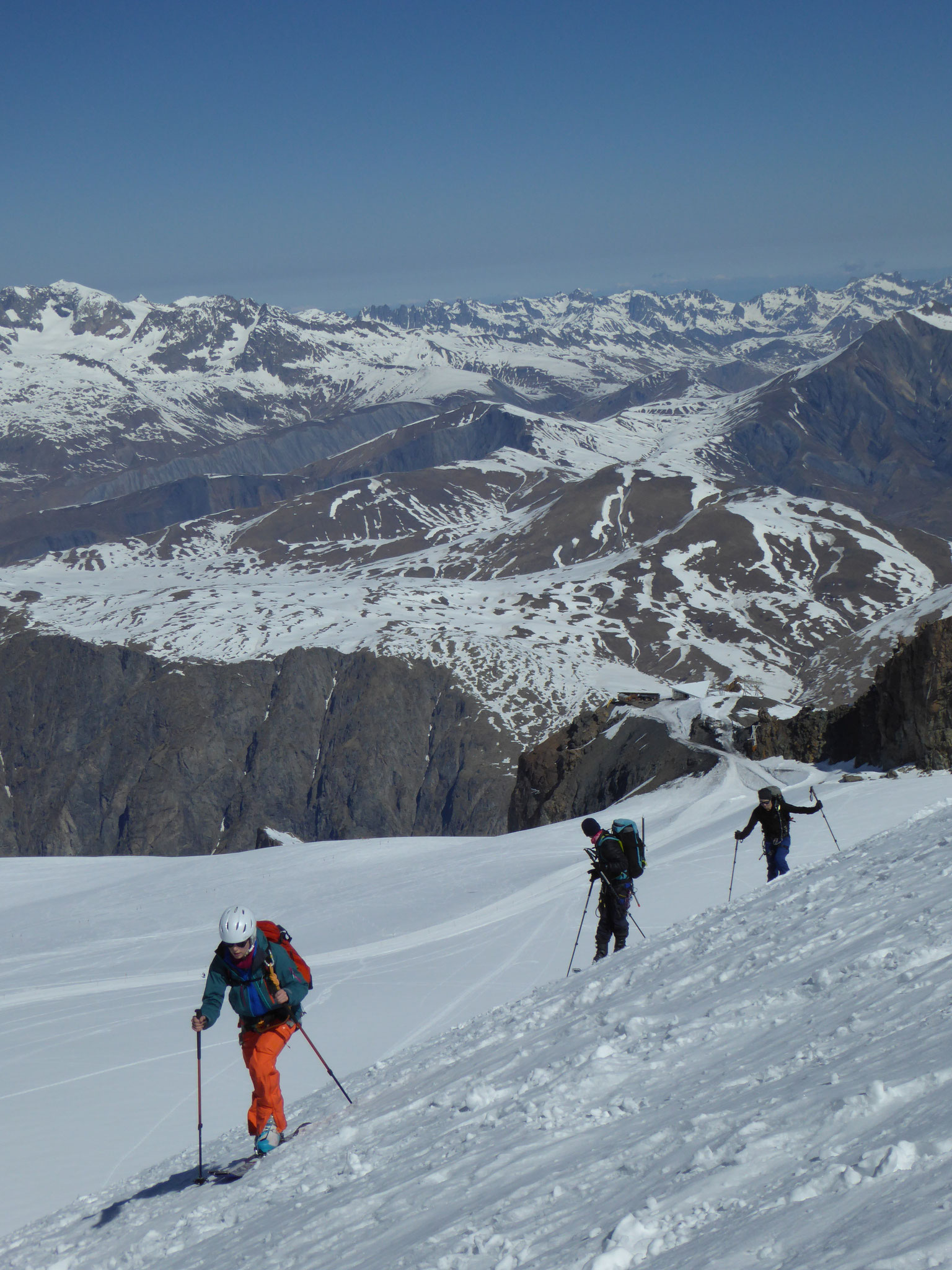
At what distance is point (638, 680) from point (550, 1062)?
553 ft

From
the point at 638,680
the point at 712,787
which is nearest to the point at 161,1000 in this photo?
the point at 712,787

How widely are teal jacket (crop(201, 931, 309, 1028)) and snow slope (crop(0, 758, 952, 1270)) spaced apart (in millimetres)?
1358

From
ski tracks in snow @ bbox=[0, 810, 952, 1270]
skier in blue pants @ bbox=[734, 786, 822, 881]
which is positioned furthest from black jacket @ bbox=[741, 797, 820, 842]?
ski tracks in snow @ bbox=[0, 810, 952, 1270]

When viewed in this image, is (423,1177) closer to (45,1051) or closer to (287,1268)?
(287,1268)

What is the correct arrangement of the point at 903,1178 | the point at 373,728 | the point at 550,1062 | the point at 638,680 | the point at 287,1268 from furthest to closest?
the point at 373,728 < the point at 638,680 < the point at 550,1062 < the point at 287,1268 < the point at 903,1178

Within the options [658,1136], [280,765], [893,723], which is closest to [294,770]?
[280,765]

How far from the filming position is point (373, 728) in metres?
188

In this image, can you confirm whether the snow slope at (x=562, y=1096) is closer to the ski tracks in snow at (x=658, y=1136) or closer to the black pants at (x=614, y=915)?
the ski tracks in snow at (x=658, y=1136)

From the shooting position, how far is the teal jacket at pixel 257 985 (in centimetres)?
992

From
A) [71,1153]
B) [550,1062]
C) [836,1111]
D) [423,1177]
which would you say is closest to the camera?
[836,1111]

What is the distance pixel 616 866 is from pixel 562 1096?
687cm

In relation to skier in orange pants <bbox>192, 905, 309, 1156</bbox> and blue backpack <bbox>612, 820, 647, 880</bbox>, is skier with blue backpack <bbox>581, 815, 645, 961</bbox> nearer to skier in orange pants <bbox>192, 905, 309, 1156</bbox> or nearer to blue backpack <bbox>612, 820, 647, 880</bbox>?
blue backpack <bbox>612, 820, 647, 880</bbox>

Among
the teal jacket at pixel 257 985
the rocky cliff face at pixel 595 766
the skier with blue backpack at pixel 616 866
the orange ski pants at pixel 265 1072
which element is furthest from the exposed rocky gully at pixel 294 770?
the teal jacket at pixel 257 985

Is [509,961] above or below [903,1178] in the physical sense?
below
